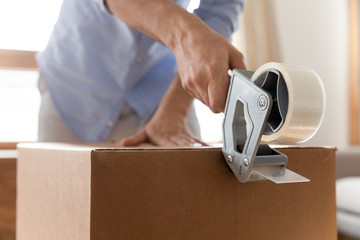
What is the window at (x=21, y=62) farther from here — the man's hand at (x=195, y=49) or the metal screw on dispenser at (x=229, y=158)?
the metal screw on dispenser at (x=229, y=158)

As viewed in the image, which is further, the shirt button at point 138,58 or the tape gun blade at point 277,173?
the shirt button at point 138,58

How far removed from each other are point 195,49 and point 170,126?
378 mm

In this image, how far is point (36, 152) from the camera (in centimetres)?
69

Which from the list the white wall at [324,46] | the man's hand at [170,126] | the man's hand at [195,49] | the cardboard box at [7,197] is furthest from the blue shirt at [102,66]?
the white wall at [324,46]

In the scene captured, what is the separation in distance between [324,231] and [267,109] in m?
0.30

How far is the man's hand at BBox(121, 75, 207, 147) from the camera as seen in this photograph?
2.86 feet

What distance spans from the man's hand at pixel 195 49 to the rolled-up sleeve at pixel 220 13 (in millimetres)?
334

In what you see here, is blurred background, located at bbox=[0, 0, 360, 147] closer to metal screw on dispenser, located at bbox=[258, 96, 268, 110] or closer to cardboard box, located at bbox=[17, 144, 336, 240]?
cardboard box, located at bbox=[17, 144, 336, 240]

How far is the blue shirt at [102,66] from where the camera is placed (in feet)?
3.34

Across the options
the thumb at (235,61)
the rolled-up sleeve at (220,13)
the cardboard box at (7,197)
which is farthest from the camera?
the cardboard box at (7,197)

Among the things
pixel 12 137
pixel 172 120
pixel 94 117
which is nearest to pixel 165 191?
pixel 172 120

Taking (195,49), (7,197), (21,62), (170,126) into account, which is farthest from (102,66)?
(21,62)

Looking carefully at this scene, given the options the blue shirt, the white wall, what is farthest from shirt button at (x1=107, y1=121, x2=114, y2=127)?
the white wall

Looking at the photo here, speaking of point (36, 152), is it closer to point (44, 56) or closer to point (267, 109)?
point (267, 109)
